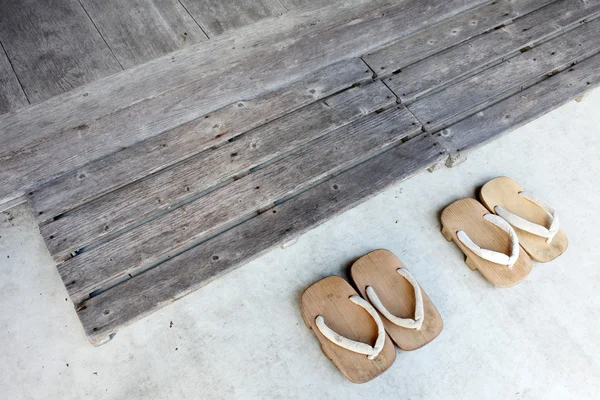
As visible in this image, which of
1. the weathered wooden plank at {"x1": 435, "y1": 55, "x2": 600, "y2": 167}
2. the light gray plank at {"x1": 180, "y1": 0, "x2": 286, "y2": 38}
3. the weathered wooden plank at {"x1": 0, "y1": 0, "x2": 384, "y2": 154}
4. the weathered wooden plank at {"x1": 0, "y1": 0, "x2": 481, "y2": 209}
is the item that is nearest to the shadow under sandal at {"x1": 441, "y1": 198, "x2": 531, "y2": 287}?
the weathered wooden plank at {"x1": 435, "y1": 55, "x2": 600, "y2": 167}

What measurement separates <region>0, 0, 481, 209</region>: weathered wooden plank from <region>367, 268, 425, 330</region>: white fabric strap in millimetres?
592

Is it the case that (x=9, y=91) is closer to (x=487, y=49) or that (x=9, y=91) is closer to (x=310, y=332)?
(x=310, y=332)

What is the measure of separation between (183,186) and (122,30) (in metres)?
0.58

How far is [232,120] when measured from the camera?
136 cm

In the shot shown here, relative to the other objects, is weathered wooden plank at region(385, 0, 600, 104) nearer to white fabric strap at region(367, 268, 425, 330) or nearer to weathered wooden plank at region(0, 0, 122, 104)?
white fabric strap at region(367, 268, 425, 330)

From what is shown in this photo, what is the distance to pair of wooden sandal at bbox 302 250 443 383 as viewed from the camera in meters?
1.20

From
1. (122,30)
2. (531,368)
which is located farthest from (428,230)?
(122,30)

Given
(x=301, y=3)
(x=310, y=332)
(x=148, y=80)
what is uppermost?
(x=301, y=3)

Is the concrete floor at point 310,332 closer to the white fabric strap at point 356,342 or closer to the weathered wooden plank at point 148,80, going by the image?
the white fabric strap at point 356,342

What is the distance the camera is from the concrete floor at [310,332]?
121cm

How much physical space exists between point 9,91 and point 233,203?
68 cm

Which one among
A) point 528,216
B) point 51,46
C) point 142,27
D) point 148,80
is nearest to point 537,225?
point 528,216

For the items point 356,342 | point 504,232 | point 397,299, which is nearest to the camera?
point 356,342

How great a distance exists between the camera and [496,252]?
4.33 ft
